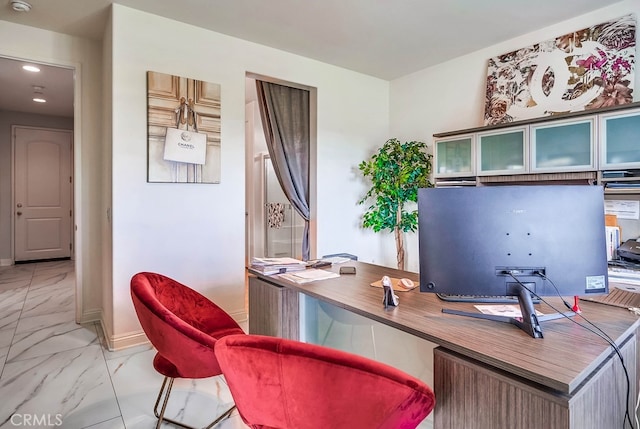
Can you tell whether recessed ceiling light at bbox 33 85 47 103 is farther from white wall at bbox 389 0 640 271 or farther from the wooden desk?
the wooden desk

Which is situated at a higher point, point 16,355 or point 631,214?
point 631,214

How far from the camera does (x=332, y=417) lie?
88 centimetres

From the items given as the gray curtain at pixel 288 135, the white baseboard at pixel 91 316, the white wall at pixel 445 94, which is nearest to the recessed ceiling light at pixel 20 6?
the gray curtain at pixel 288 135

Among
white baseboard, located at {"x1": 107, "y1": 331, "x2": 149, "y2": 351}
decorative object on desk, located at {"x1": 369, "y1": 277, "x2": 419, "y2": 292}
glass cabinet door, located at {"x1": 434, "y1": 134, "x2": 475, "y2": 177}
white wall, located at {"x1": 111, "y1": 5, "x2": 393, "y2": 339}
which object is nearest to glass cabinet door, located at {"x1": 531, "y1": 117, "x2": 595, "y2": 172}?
glass cabinet door, located at {"x1": 434, "y1": 134, "x2": 475, "y2": 177}

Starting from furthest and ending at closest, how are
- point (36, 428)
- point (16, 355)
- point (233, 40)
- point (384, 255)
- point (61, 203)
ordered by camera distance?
1. point (61, 203)
2. point (384, 255)
3. point (233, 40)
4. point (16, 355)
5. point (36, 428)

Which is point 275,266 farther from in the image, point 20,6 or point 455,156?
point 20,6

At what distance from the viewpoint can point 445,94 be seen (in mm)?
3850

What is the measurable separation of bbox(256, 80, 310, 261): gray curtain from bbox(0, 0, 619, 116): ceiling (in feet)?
1.49

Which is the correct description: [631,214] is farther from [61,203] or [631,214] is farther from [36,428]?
[61,203]

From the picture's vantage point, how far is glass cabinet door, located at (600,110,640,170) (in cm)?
230

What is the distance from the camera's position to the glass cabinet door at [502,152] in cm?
286

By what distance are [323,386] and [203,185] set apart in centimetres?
253

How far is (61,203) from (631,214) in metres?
7.94

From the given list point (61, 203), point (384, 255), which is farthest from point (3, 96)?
point (384, 255)
